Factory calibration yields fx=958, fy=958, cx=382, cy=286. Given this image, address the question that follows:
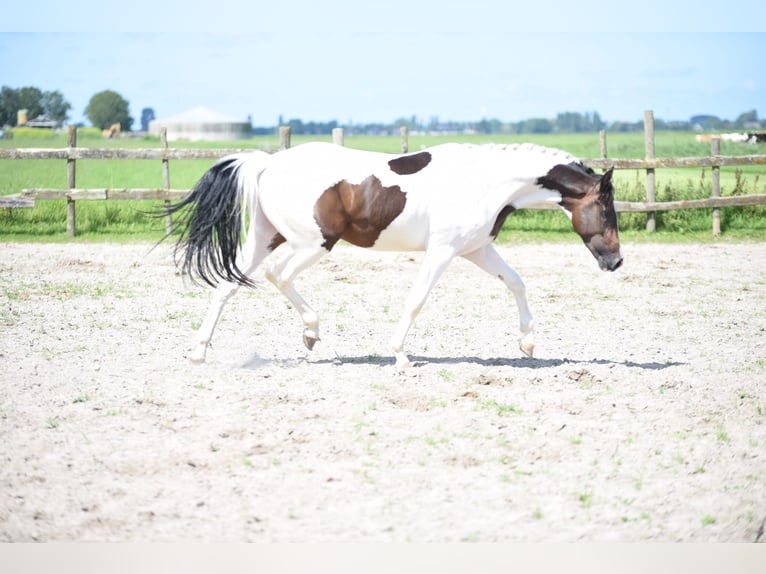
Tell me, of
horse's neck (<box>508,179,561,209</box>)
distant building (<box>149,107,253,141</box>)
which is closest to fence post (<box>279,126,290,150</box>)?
horse's neck (<box>508,179,561,209</box>)

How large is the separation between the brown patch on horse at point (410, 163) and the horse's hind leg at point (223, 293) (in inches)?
36.6

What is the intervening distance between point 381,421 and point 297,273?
144 centimetres

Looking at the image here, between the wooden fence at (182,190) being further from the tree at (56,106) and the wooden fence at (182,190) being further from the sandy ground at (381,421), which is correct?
the tree at (56,106)

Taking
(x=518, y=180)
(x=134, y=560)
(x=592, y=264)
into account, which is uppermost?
(x=518, y=180)

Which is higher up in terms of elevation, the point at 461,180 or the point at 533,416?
the point at 461,180

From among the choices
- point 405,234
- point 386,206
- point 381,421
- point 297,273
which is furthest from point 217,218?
point 381,421

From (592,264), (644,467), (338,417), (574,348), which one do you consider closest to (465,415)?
(338,417)

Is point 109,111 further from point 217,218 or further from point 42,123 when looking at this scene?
point 217,218

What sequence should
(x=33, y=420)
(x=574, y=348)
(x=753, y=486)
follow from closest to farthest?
(x=753, y=486), (x=33, y=420), (x=574, y=348)

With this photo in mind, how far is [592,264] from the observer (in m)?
10.9

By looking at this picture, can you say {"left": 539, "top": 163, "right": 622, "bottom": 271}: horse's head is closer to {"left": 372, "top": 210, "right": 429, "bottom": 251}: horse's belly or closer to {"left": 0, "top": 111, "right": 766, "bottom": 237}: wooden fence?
{"left": 372, "top": 210, "right": 429, "bottom": 251}: horse's belly

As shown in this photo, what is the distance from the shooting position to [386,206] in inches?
223

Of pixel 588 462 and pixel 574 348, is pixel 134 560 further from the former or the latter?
pixel 574 348

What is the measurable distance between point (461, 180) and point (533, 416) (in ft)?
5.13
